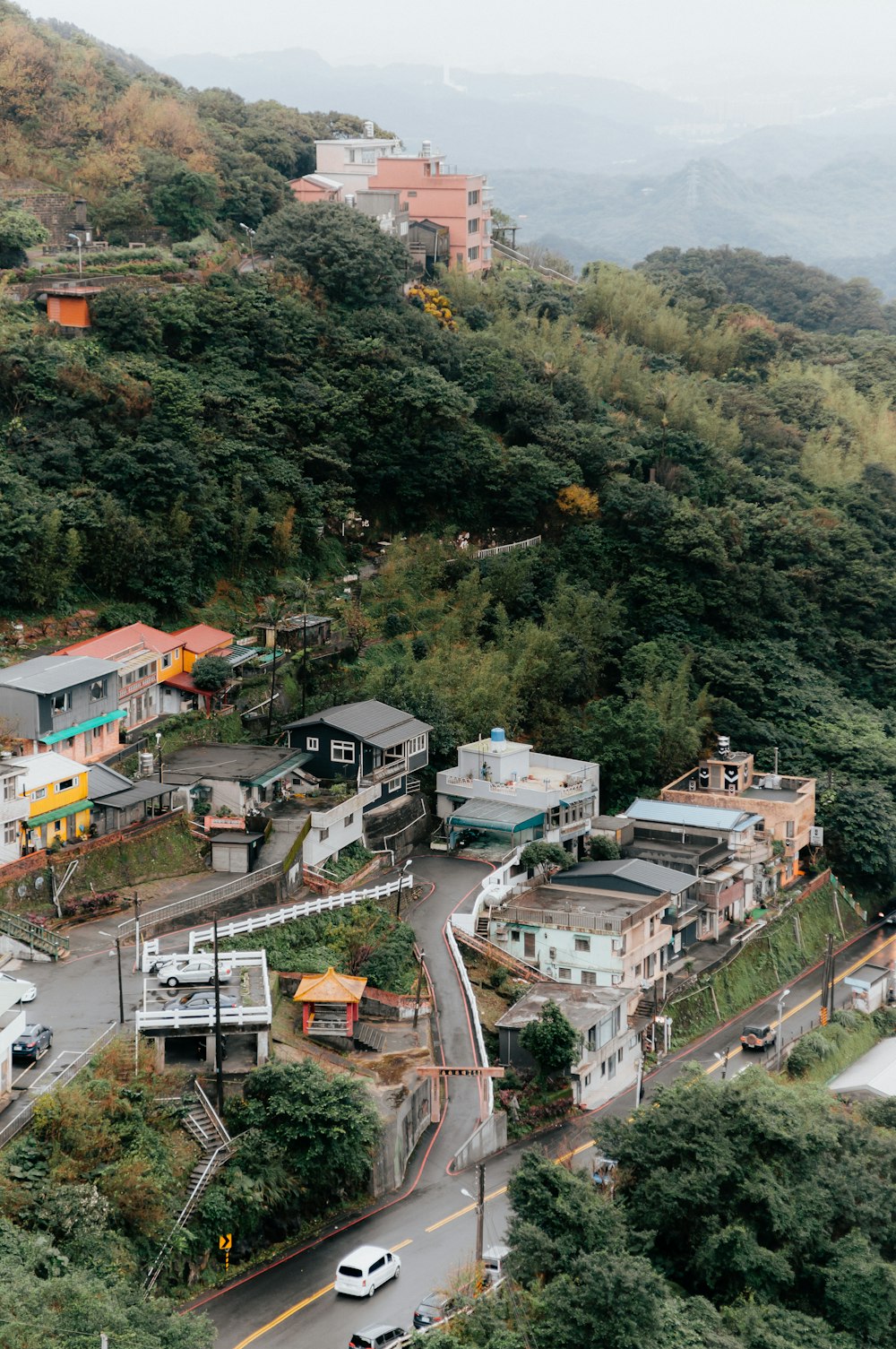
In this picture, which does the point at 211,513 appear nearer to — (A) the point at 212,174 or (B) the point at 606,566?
(B) the point at 606,566

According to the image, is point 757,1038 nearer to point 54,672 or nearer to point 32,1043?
point 54,672

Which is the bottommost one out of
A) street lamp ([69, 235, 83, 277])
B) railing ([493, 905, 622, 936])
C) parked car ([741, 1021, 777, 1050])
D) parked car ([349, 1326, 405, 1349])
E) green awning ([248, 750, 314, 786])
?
parked car ([741, 1021, 777, 1050])

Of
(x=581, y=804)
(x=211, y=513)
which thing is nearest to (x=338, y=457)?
(x=211, y=513)

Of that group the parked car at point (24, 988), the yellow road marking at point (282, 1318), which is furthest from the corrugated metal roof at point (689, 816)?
the yellow road marking at point (282, 1318)

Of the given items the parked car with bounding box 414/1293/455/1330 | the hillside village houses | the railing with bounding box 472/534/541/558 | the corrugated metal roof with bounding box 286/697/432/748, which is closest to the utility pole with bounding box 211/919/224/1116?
the parked car with bounding box 414/1293/455/1330

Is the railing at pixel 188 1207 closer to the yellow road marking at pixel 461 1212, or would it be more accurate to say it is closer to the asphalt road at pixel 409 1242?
the asphalt road at pixel 409 1242

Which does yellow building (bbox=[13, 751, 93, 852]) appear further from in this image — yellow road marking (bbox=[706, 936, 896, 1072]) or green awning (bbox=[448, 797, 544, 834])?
yellow road marking (bbox=[706, 936, 896, 1072])
